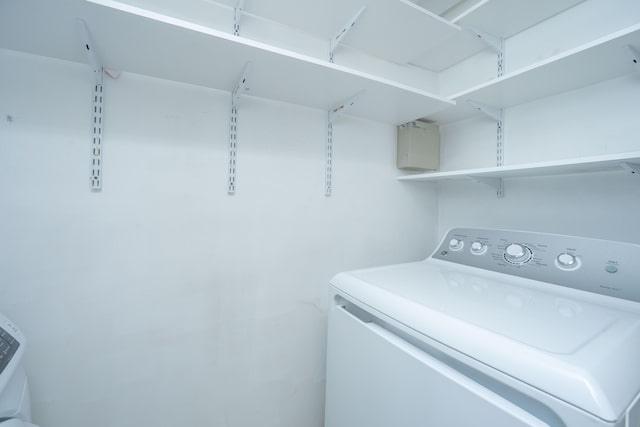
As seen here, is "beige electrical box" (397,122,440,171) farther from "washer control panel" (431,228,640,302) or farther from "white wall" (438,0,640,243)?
"washer control panel" (431,228,640,302)

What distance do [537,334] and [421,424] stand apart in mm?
361

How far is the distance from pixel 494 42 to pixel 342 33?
31.2 inches

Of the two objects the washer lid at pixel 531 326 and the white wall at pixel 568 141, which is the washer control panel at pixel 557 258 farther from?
the white wall at pixel 568 141

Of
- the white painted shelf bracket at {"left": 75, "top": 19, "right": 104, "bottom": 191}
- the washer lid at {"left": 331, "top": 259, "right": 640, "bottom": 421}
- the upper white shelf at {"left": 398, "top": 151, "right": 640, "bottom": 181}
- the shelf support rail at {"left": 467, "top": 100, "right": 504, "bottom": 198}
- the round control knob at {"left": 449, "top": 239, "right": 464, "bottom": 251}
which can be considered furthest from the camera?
the shelf support rail at {"left": 467, "top": 100, "right": 504, "bottom": 198}

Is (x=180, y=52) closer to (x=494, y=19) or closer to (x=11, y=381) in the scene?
(x=11, y=381)

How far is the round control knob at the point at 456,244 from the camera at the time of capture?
1.31 meters

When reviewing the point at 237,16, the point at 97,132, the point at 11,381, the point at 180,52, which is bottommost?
the point at 11,381

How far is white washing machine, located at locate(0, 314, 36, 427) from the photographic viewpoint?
58cm

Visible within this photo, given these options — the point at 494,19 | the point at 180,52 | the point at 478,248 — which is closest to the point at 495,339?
the point at 478,248

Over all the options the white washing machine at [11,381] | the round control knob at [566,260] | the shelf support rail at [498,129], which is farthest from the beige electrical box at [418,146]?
the white washing machine at [11,381]

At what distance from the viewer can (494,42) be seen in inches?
56.0

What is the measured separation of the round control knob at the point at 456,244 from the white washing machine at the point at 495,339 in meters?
0.03

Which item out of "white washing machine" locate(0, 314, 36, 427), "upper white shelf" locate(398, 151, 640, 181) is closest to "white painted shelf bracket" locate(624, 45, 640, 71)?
"upper white shelf" locate(398, 151, 640, 181)

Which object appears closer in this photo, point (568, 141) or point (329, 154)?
point (568, 141)
